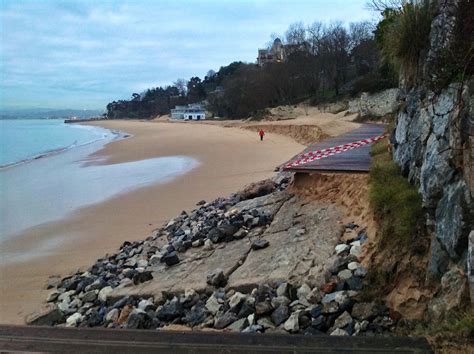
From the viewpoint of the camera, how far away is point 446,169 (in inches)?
145

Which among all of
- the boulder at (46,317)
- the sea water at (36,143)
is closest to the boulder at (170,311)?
the boulder at (46,317)

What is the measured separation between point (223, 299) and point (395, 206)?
87.7 inches

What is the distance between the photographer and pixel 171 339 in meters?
2.84

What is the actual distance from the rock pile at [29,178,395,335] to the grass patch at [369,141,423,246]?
48 cm

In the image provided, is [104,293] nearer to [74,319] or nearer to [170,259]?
[74,319]

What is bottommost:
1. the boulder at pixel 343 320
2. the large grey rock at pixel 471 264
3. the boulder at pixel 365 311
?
the boulder at pixel 343 320

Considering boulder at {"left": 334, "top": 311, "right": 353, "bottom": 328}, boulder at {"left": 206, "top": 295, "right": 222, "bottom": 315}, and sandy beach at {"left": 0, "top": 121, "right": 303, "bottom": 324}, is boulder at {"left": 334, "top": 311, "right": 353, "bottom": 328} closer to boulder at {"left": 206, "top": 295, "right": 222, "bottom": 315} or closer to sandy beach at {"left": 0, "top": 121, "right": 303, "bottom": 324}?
boulder at {"left": 206, "top": 295, "right": 222, "bottom": 315}

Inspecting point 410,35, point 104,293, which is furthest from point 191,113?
point 410,35

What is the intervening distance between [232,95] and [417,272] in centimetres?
7665

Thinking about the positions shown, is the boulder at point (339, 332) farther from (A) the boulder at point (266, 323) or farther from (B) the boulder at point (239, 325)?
(B) the boulder at point (239, 325)

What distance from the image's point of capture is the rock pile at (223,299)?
4219 mm

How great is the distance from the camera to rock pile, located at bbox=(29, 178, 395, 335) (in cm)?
422

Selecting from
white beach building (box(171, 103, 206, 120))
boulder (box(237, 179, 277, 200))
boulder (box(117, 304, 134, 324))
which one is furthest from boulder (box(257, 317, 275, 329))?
white beach building (box(171, 103, 206, 120))

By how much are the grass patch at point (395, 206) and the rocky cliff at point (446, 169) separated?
20 cm
